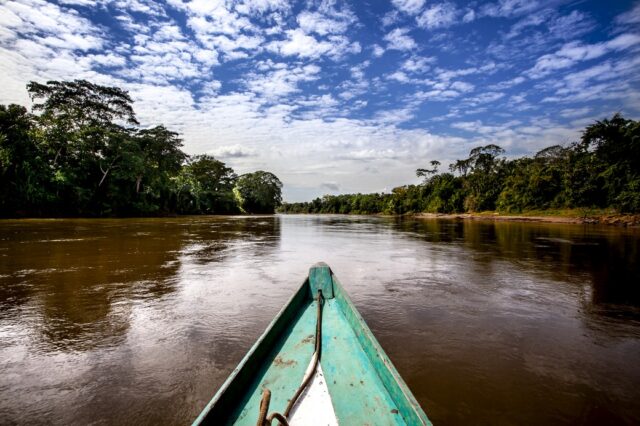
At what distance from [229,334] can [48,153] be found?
32.2 m

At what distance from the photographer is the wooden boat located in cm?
177

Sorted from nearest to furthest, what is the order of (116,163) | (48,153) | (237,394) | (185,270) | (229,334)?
(237,394)
(229,334)
(185,270)
(48,153)
(116,163)

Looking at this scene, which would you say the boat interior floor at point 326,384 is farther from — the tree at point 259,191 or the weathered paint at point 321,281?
the tree at point 259,191

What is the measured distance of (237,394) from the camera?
76.6 inches

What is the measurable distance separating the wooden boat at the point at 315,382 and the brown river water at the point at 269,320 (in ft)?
2.31

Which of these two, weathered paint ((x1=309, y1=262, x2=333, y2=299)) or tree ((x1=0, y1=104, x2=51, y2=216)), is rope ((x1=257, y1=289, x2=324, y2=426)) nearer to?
weathered paint ((x1=309, y1=262, x2=333, y2=299))

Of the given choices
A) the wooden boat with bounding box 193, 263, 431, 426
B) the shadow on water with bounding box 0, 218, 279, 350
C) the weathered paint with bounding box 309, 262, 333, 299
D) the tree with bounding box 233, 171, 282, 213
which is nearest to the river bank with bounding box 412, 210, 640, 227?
the shadow on water with bounding box 0, 218, 279, 350

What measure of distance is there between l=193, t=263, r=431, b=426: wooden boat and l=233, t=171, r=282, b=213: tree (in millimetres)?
58385

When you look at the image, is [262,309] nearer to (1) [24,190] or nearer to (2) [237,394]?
(2) [237,394]

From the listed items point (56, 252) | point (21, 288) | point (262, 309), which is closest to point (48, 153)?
point (56, 252)

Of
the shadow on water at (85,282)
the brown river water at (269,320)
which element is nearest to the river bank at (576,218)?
the brown river water at (269,320)

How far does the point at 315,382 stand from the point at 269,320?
228 cm

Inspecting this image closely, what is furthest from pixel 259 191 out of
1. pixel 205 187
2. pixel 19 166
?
pixel 19 166

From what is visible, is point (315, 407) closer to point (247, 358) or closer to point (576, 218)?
point (247, 358)
